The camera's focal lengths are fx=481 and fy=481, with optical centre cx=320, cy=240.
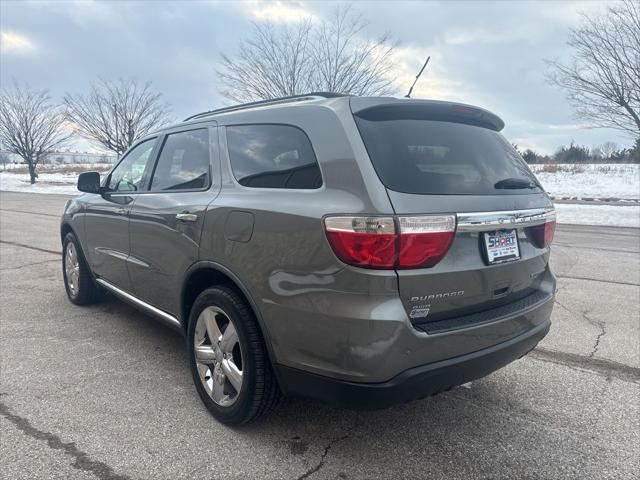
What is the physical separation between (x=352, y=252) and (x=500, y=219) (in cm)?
82

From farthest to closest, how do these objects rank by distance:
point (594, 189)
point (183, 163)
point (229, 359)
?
point (594, 189)
point (183, 163)
point (229, 359)

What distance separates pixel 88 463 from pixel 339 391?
4.35 feet

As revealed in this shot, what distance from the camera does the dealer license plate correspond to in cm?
233

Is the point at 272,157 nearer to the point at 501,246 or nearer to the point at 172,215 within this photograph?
the point at 172,215

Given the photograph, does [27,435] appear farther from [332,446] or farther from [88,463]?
[332,446]

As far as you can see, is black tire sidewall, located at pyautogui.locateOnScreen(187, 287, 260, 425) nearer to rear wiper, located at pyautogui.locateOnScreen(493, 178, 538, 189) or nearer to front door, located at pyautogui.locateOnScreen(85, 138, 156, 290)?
front door, located at pyautogui.locateOnScreen(85, 138, 156, 290)

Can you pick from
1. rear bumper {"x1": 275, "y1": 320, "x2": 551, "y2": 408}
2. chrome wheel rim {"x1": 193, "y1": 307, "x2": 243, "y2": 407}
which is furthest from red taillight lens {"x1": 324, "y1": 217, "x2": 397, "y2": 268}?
chrome wheel rim {"x1": 193, "y1": 307, "x2": 243, "y2": 407}

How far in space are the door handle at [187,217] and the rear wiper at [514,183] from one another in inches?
67.6

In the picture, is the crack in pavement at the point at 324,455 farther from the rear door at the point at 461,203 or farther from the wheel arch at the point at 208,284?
the rear door at the point at 461,203

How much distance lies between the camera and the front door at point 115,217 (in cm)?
381

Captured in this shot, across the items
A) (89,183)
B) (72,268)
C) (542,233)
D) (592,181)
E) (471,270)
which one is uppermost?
(89,183)

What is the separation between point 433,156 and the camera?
237 cm

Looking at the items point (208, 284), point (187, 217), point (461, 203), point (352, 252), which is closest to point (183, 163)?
point (187, 217)

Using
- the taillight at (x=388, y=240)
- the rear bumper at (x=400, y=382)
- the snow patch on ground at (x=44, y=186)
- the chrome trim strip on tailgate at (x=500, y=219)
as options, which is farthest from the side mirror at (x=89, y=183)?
the snow patch on ground at (x=44, y=186)
